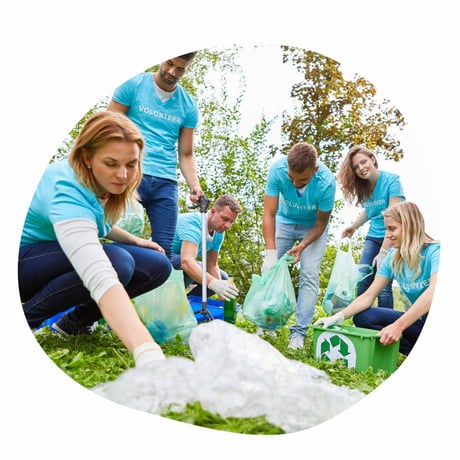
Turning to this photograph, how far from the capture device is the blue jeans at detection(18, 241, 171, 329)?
2.55 metres

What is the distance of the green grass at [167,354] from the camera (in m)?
2.14

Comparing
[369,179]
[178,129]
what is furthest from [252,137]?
[369,179]

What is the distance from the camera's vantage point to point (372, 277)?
2691 millimetres

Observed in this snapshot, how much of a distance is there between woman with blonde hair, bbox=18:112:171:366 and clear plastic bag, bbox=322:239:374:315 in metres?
0.66

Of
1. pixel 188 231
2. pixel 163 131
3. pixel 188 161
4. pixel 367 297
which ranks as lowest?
pixel 367 297

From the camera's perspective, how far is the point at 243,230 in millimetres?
2801

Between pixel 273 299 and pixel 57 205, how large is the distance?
3.06 ft

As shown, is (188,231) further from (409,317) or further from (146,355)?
(409,317)

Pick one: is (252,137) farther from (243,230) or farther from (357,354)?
(357,354)

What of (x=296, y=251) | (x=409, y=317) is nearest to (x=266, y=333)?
(x=296, y=251)

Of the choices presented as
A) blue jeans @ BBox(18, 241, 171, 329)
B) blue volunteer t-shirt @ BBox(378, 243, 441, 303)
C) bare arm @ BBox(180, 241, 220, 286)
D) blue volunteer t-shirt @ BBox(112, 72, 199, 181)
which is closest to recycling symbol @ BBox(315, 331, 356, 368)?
blue volunteer t-shirt @ BBox(378, 243, 441, 303)

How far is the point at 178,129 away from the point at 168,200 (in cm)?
29

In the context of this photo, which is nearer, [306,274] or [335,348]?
[335,348]

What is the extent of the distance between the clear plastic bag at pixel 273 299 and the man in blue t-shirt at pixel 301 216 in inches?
1.5
